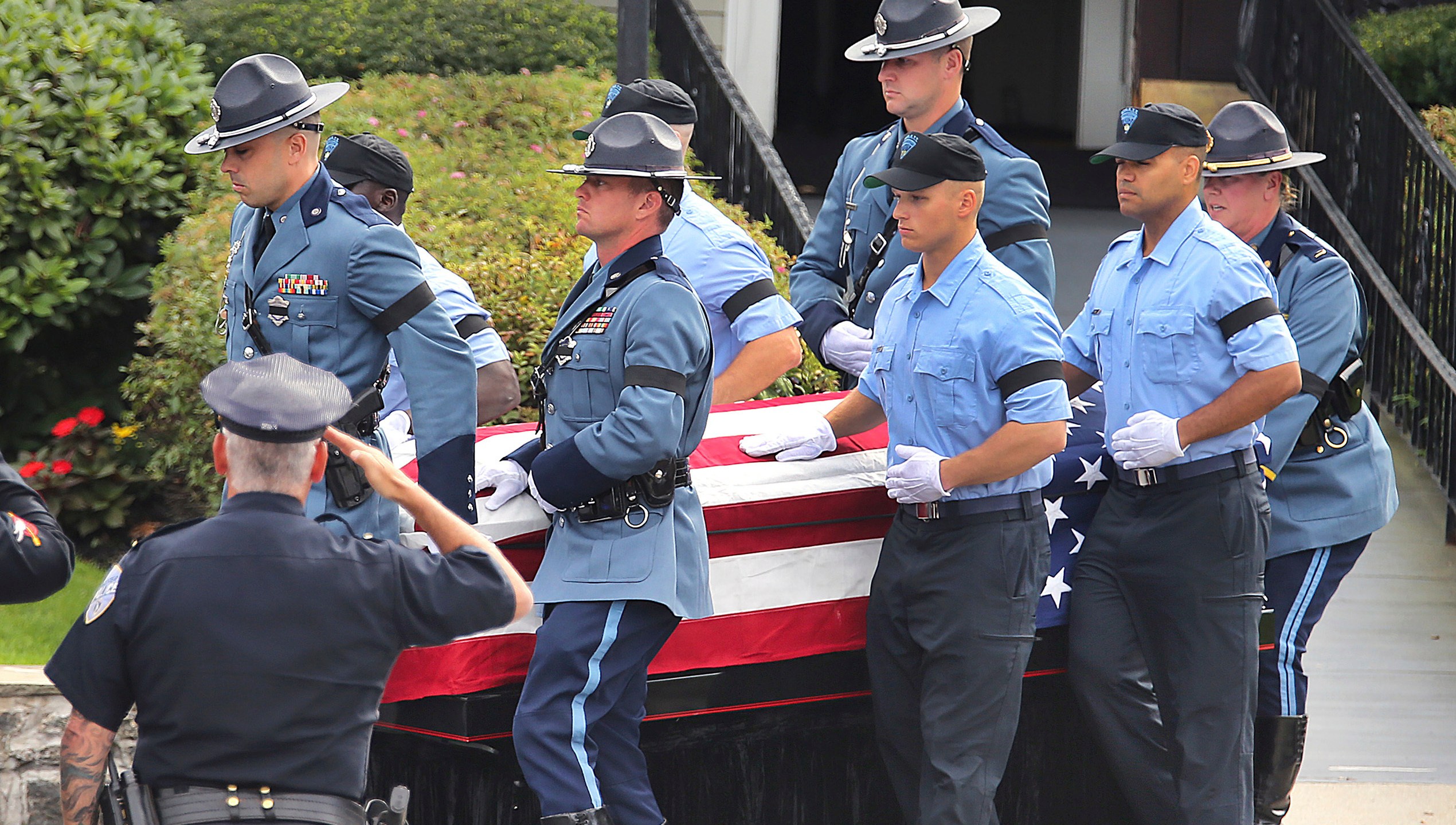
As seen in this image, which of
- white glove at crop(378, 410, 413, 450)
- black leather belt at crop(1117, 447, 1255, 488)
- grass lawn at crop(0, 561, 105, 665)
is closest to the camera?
black leather belt at crop(1117, 447, 1255, 488)

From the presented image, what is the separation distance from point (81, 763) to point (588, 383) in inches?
58.7

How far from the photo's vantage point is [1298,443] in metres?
4.73

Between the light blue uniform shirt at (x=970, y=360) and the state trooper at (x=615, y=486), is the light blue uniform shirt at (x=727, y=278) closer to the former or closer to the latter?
the light blue uniform shirt at (x=970, y=360)

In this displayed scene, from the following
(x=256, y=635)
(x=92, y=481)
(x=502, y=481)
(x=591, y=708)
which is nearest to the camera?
(x=256, y=635)

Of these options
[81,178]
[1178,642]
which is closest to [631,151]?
[1178,642]

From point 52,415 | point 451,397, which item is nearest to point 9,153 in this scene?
point 52,415

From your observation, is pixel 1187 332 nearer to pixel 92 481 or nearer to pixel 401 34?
pixel 92 481

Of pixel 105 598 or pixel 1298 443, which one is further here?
pixel 1298 443

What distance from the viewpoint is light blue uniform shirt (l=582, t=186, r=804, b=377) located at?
472 cm

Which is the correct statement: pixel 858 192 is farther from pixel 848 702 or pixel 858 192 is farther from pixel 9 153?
pixel 9 153

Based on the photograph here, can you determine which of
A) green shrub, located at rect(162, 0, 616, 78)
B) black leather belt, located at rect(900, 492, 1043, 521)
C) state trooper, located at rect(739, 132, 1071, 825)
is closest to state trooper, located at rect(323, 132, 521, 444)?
state trooper, located at rect(739, 132, 1071, 825)

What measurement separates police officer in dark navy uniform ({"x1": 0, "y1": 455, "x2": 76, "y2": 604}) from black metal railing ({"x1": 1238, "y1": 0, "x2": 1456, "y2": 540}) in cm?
648

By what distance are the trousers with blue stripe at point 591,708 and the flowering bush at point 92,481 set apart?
10.3 ft

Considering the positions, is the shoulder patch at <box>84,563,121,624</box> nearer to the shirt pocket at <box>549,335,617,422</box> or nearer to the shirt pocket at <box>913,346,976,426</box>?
the shirt pocket at <box>549,335,617,422</box>
